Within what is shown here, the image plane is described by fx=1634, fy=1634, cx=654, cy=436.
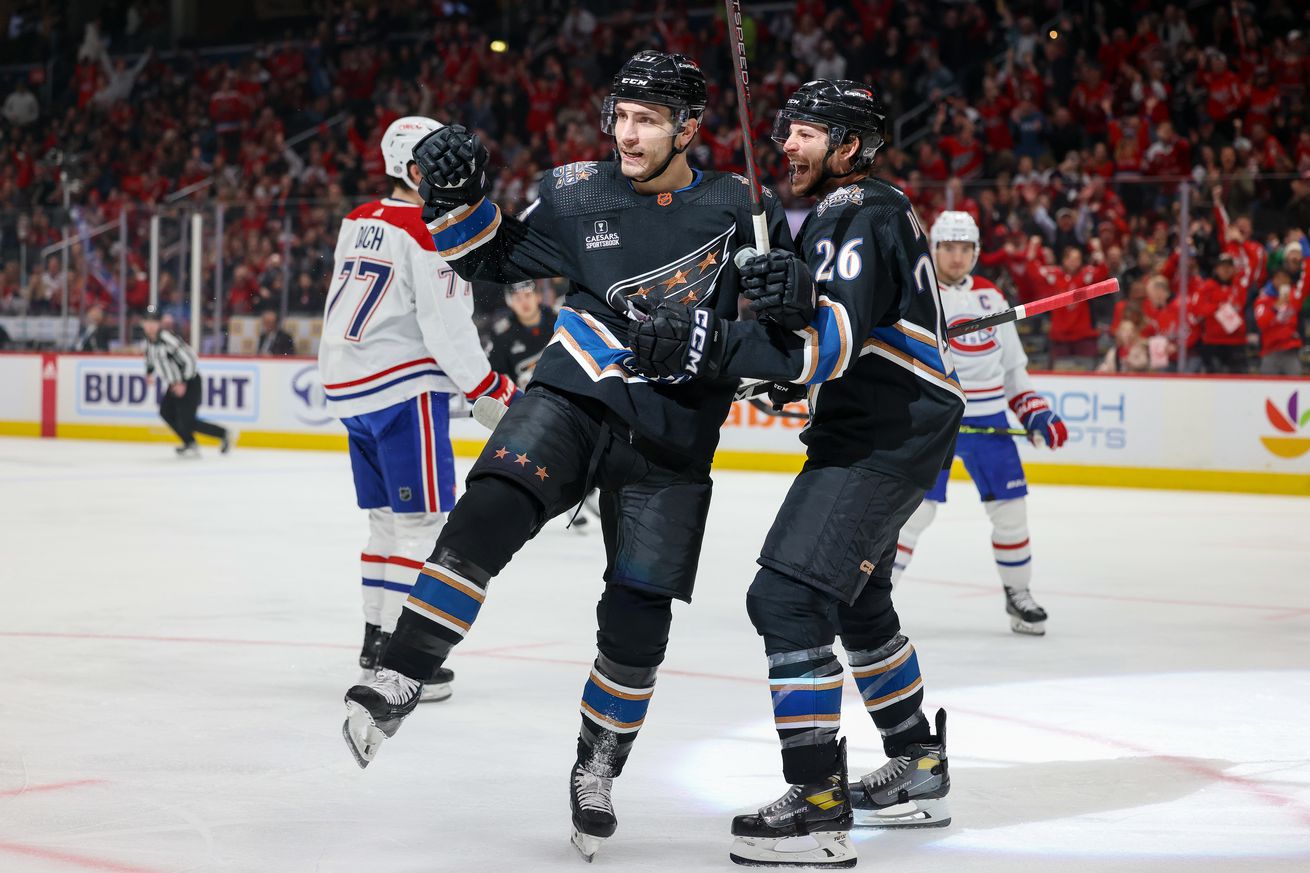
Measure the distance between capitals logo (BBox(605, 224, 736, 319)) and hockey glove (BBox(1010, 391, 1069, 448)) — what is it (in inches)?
109

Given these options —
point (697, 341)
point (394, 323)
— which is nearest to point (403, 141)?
point (394, 323)

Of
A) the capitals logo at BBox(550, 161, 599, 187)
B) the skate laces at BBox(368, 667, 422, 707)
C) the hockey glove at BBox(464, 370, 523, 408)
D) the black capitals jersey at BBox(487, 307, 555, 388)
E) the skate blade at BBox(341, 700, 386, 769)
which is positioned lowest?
the black capitals jersey at BBox(487, 307, 555, 388)

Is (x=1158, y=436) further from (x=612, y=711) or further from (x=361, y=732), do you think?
(x=361, y=732)

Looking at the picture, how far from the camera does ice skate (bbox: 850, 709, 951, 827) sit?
322 centimetres

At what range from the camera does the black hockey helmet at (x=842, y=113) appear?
10.1ft

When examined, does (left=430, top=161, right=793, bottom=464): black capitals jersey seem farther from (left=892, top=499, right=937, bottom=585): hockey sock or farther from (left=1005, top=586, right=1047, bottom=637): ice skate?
(left=1005, top=586, right=1047, bottom=637): ice skate

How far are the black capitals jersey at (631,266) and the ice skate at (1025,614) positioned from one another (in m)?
2.85

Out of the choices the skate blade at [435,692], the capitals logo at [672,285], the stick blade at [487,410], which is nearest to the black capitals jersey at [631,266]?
the capitals logo at [672,285]

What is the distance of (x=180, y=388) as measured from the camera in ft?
44.7

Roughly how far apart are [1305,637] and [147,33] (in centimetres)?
1979

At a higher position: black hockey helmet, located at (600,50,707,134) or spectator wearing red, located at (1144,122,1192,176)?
black hockey helmet, located at (600,50,707,134)

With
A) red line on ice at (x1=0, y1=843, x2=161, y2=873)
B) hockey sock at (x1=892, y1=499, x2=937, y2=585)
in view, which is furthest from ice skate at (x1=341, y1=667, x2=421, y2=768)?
hockey sock at (x1=892, y1=499, x2=937, y2=585)

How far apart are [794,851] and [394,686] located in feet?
2.56

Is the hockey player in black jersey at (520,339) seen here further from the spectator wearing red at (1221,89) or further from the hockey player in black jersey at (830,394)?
the spectator wearing red at (1221,89)
